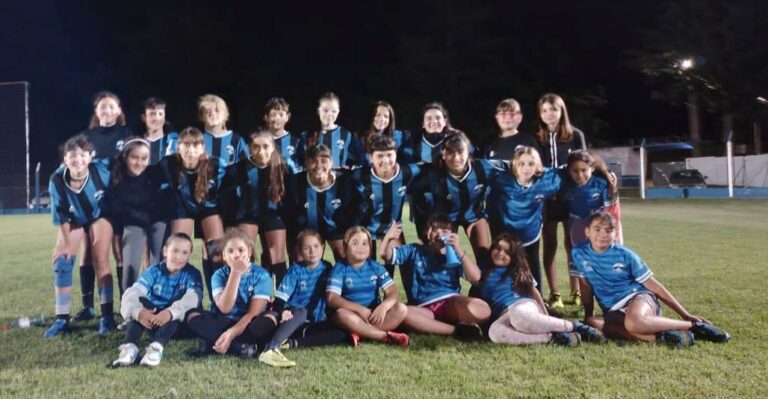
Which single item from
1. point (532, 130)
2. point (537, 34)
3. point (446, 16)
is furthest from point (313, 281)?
point (537, 34)

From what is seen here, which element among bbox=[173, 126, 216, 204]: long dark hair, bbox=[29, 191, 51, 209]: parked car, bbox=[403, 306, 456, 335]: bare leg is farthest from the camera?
bbox=[29, 191, 51, 209]: parked car

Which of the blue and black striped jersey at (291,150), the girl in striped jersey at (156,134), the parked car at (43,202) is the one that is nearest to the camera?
the girl in striped jersey at (156,134)

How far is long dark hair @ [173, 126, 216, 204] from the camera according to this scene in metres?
4.28

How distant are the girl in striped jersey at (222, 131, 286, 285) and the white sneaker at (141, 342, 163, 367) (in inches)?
42.1

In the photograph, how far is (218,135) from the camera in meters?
4.96

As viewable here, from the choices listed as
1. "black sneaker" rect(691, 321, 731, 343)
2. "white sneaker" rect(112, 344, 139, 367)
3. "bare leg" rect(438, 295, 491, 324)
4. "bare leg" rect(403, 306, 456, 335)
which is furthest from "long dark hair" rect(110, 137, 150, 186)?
"black sneaker" rect(691, 321, 731, 343)

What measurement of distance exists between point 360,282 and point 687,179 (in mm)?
21682

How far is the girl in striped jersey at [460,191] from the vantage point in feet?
14.3

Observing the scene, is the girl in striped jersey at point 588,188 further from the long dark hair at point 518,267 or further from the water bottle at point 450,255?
the water bottle at point 450,255

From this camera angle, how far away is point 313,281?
156 inches

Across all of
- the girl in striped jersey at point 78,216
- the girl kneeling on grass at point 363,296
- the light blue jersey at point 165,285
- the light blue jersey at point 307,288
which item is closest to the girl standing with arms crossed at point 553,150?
the girl kneeling on grass at point 363,296

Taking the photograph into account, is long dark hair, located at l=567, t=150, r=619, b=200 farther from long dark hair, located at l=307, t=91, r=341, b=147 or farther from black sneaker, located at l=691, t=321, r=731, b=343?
long dark hair, located at l=307, t=91, r=341, b=147

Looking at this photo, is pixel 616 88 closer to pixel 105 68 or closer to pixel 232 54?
pixel 232 54

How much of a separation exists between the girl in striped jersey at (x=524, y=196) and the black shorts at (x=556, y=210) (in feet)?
1.11
